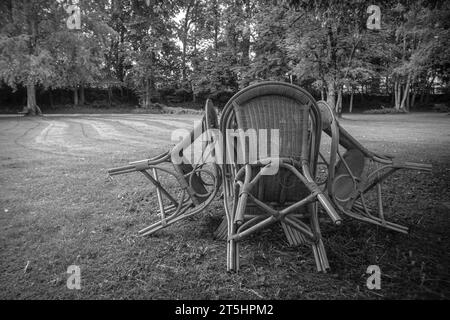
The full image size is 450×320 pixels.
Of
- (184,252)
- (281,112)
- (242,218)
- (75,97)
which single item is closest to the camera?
(242,218)

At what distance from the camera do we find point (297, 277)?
2465 millimetres

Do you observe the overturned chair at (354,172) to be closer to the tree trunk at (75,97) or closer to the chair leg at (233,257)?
the chair leg at (233,257)

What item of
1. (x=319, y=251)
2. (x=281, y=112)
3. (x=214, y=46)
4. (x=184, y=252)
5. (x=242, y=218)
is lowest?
(x=184, y=252)

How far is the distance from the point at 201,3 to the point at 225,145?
34234mm

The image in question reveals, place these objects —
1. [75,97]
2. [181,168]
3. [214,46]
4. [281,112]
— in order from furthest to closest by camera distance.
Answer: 1. [214,46]
2. [75,97]
3. [181,168]
4. [281,112]

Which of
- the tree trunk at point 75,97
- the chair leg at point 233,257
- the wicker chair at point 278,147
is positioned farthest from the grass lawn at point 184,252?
the tree trunk at point 75,97

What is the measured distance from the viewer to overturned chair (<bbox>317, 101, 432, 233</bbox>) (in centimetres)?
292

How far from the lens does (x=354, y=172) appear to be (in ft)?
11.6

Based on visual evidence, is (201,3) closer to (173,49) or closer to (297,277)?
(173,49)

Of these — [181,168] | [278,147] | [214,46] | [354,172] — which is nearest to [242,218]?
[278,147]

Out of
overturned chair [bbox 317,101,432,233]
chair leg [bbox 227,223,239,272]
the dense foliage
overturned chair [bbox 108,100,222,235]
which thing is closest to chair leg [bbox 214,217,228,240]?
overturned chair [bbox 108,100,222,235]

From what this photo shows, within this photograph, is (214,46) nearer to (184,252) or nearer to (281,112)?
(281,112)

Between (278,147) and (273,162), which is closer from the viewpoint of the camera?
(273,162)
